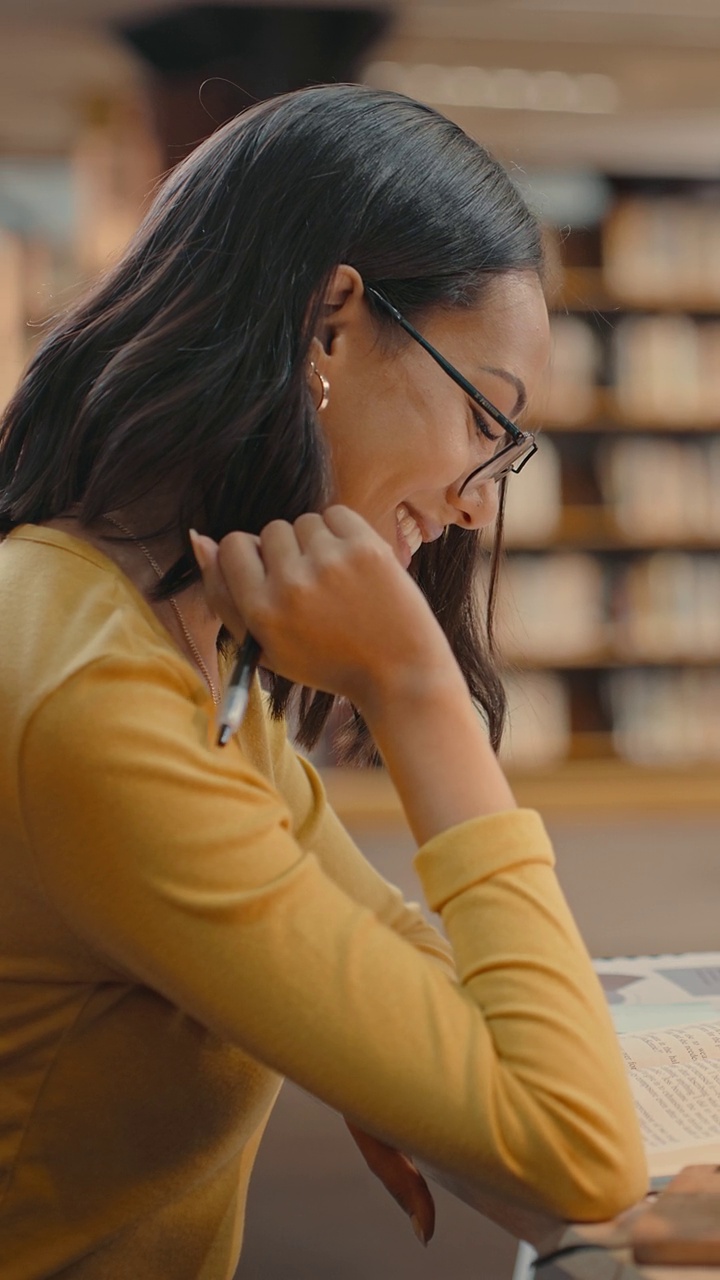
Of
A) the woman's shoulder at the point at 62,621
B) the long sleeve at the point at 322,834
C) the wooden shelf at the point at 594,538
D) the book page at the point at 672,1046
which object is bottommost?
the wooden shelf at the point at 594,538

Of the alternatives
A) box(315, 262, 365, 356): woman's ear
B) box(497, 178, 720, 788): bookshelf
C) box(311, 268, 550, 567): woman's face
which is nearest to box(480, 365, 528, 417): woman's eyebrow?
box(311, 268, 550, 567): woman's face

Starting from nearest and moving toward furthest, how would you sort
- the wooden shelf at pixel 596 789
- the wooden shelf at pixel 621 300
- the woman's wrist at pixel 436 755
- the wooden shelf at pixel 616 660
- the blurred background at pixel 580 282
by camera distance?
1. the woman's wrist at pixel 436 755
2. the blurred background at pixel 580 282
3. the wooden shelf at pixel 596 789
4. the wooden shelf at pixel 621 300
5. the wooden shelf at pixel 616 660

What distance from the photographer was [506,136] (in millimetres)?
4684

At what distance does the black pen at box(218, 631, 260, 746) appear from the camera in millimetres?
760

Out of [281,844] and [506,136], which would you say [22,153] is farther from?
[281,844]

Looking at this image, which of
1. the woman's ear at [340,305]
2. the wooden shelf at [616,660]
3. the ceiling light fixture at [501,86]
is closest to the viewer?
the woman's ear at [340,305]

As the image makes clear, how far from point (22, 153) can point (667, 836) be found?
325cm


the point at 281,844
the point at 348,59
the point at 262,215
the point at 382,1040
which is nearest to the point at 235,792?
the point at 281,844

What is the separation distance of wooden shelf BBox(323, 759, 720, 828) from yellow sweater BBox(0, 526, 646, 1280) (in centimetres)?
351

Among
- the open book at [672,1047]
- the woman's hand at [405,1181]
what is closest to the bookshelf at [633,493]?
the open book at [672,1047]

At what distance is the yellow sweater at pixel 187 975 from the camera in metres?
0.71

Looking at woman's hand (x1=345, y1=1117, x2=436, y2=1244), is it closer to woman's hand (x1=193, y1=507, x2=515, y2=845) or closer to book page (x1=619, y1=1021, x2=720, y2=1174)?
book page (x1=619, y1=1021, x2=720, y2=1174)

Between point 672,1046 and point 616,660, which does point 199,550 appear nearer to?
point 672,1046

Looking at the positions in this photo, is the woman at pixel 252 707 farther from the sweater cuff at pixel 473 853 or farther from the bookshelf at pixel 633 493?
the bookshelf at pixel 633 493
